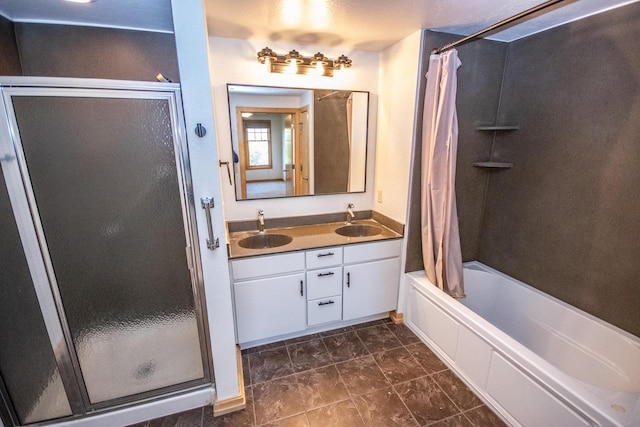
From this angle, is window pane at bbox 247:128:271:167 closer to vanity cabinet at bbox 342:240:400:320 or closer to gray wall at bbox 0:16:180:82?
gray wall at bbox 0:16:180:82

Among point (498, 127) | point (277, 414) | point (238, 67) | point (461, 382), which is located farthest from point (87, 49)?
point (461, 382)

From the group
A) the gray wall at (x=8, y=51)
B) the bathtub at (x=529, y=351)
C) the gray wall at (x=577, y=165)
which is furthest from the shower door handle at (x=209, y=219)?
the gray wall at (x=577, y=165)

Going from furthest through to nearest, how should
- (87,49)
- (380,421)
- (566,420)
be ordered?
1. (87,49)
2. (380,421)
3. (566,420)

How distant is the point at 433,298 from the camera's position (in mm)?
2066

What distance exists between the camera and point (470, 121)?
2.17 metres

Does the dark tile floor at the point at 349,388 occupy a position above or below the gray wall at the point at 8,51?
below

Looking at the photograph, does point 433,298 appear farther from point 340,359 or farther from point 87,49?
point 87,49

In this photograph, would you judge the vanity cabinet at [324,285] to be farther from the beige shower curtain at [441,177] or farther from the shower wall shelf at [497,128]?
the shower wall shelf at [497,128]

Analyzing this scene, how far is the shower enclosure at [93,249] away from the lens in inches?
46.3

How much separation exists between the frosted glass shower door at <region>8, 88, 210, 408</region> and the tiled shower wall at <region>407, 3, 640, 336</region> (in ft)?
5.65

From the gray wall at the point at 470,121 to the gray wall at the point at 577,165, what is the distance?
11cm

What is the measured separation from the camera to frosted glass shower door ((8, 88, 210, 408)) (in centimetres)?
119

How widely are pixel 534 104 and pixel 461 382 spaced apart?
6.54ft

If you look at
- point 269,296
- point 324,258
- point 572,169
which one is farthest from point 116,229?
point 572,169
